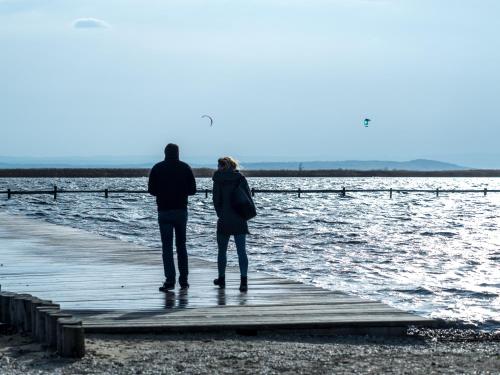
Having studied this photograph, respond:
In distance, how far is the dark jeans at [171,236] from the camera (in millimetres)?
13695

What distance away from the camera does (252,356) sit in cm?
1008

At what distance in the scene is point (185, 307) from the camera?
1252cm

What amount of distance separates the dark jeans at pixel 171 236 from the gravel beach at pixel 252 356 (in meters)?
2.84

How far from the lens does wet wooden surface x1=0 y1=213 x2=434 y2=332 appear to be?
11500mm

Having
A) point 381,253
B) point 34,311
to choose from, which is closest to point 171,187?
point 34,311

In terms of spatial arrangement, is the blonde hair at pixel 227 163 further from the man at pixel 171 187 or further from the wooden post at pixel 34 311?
the wooden post at pixel 34 311

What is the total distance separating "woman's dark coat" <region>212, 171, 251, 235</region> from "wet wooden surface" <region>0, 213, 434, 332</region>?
2.92ft

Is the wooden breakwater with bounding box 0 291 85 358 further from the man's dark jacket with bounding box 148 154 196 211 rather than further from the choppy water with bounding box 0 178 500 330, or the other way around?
the choppy water with bounding box 0 178 500 330

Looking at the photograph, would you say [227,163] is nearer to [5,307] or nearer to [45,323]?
[5,307]

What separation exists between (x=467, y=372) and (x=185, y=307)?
160 inches

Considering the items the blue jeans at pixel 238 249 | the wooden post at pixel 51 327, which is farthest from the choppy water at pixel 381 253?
the wooden post at pixel 51 327

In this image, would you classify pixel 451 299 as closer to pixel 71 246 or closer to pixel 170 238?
pixel 170 238

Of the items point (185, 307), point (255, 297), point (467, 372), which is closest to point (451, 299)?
point (255, 297)

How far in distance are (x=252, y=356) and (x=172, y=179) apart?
13.1ft
